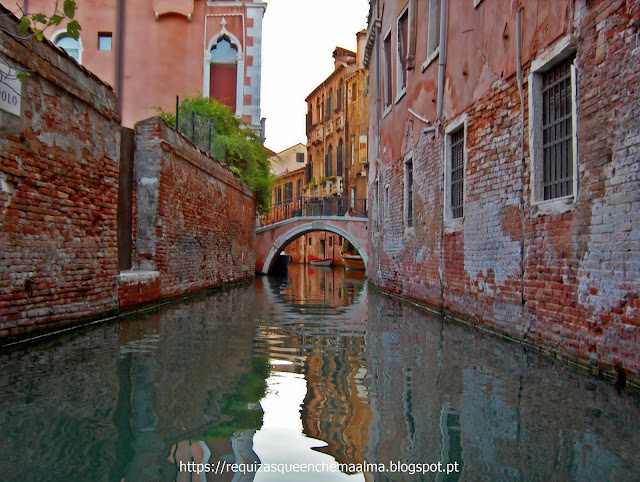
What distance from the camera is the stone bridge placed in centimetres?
2184

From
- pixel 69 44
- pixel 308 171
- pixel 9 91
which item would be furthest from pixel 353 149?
pixel 9 91

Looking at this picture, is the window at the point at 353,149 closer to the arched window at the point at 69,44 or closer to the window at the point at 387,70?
the arched window at the point at 69,44

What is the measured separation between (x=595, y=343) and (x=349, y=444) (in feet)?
8.39

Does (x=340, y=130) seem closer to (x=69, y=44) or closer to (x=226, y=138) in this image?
(x=69, y=44)

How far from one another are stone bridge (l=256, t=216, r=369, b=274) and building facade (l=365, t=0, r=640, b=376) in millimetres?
10645

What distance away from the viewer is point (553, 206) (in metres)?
5.47

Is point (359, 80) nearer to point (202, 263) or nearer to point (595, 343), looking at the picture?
point (202, 263)

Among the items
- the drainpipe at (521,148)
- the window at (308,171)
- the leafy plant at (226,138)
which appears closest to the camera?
the drainpipe at (521,148)

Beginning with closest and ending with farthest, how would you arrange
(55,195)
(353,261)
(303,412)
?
(303,412)
(55,195)
(353,261)

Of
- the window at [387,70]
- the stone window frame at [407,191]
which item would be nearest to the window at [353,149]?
the window at [387,70]

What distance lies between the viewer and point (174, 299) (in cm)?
1032

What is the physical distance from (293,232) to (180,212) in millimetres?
11720

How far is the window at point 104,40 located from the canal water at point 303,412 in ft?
48.9

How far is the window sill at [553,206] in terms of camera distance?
516 centimetres
